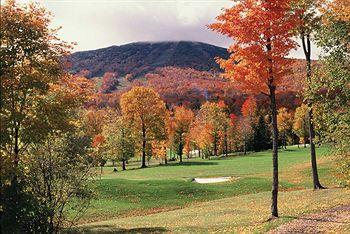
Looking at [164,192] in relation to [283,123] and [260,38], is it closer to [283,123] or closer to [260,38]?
[260,38]

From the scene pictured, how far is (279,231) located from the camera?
20406 mm

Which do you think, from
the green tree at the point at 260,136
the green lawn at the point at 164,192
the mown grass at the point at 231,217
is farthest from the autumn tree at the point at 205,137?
the mown grass at the point at 231,217

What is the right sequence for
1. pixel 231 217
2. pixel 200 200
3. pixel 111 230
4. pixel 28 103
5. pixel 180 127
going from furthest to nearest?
pixel 180 127 < pixel 200 200 < pixel 231 217 < pixel 111 230 < pixel 28 103

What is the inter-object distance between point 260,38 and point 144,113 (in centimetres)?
5792

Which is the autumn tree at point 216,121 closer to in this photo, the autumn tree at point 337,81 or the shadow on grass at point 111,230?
the shadow on grass at point 111,230

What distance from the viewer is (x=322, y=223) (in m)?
20.8

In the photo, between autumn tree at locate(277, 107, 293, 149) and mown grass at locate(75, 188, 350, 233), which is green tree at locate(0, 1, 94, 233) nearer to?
mown grass at locate(75, 188, 350, 233)

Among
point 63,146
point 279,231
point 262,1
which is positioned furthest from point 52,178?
point 262,1

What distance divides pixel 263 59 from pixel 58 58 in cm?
1164

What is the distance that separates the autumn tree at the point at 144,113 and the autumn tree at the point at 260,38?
56329 mm

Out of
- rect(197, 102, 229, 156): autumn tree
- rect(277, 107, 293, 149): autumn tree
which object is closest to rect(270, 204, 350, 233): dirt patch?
rect(197, 102, 229, 156): autumn tree

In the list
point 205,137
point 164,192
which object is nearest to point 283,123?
point 205,137

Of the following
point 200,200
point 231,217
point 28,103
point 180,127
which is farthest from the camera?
point 180,127

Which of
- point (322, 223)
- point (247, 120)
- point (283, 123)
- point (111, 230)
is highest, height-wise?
point (247, 120)
